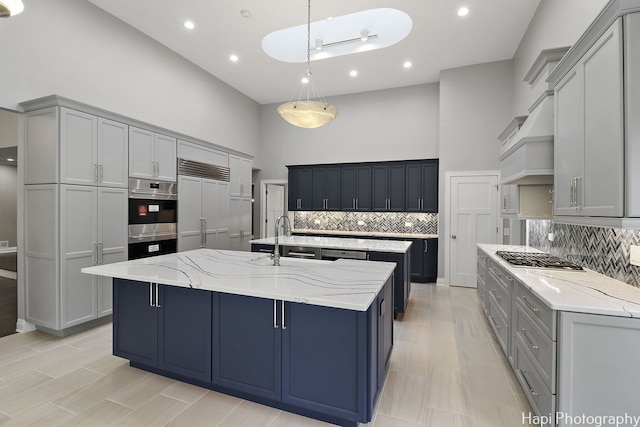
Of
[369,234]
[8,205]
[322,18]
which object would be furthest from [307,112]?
[8,205]

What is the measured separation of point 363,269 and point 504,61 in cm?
526

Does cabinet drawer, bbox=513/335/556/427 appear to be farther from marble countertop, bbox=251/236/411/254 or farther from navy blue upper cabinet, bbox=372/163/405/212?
navy blue upper cabinet, bbox=372/163/405/212

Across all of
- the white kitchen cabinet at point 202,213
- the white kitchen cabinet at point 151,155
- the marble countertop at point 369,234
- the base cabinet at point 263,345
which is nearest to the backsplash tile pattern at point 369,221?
the marble countertop at point 369,234

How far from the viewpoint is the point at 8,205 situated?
5.39 metres

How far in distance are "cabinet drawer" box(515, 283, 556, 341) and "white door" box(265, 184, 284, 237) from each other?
623cm

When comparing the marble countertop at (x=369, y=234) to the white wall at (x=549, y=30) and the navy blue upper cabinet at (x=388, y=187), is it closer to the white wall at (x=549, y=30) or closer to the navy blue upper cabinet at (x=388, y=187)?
the navy blue upper cabinet at (x=388, y=187)

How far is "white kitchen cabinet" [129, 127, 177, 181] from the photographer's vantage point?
13.3ft

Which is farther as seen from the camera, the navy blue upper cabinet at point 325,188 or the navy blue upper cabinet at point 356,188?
the navy blue upper cabinet at point 325,188

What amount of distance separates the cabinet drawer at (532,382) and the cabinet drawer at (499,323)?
0.94 feet

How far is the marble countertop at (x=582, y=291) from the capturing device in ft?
5.15

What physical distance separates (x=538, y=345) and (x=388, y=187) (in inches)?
185

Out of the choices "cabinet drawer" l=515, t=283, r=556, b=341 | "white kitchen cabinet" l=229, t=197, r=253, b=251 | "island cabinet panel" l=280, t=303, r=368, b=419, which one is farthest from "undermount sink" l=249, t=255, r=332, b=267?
"white kitchen cabinet" l=229, t=197, r=253, b=251

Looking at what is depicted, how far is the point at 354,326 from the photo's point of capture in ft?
5.92

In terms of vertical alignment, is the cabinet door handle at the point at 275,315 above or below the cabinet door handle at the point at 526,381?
above
